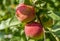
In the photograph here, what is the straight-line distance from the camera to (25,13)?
1.55 meters

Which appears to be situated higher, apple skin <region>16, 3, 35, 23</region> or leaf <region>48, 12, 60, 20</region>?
apple skin <region>16, 3, 35, 23</region>

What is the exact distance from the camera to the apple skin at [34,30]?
1.54 meters

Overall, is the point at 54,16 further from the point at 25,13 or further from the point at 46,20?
the point at 25,13

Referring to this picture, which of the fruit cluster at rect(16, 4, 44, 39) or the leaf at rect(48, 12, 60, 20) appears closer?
the fruit cluster at rect(16, 4, 44, 39)

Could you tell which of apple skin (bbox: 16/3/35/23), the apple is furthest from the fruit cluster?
the apple

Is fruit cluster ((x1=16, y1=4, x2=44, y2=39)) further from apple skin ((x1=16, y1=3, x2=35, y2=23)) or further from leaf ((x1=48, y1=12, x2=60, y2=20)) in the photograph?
leaf ((x1=48, y1=12, x2=60, y2=20))

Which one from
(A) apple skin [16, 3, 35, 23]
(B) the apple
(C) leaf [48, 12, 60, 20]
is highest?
(A) apple skin [16, 3, 35, 23]

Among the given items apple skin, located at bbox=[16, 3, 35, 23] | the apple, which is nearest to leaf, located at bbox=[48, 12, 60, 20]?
the apple

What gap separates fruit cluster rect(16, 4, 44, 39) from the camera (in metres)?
1.53

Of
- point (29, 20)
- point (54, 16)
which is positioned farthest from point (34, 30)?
point (54, 16)

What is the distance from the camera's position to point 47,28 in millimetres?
1670

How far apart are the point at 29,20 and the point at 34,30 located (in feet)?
0.27

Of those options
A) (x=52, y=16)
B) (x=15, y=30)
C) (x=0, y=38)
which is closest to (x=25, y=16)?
(x=52, y=16)

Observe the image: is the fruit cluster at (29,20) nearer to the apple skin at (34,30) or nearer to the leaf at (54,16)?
the apple skin at (34,30)
